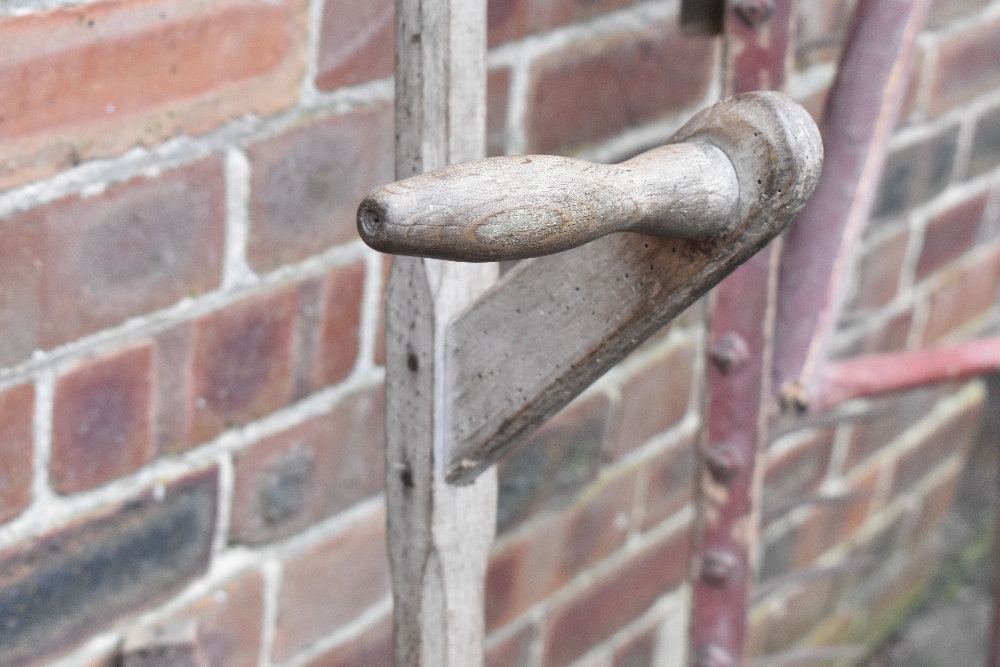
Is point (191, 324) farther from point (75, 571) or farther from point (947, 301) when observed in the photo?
point (947, 301)

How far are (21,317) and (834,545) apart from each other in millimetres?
1198

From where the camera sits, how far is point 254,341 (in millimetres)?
771

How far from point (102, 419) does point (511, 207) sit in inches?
15.6

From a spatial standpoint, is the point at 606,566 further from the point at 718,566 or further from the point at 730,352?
the point at 730,352

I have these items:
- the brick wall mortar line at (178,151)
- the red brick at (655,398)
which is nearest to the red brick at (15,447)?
the brick wall mortar line at (178,151)

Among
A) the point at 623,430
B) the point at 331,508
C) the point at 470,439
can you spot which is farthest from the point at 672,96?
the point at 470,439

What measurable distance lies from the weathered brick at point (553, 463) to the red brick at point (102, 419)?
1.13 ft

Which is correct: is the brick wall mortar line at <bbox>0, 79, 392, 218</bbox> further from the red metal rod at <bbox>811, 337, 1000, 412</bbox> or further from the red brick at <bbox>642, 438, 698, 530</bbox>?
the red brick at <bbox>642, 438, 698, 530</bbox>

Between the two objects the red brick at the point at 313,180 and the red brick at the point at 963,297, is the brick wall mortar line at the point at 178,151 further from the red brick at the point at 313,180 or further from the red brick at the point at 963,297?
the red brick at the point at 963,297

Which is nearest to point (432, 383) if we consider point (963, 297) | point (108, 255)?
point (108, 255)

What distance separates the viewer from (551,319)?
519 millimetres

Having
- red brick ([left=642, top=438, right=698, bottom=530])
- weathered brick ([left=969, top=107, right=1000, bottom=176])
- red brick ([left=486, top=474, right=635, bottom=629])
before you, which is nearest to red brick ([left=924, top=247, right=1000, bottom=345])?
weathered brick ([left=969, top=107, right=1000, bottom=176])

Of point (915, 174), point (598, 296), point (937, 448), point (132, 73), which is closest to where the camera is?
point (598, 296)

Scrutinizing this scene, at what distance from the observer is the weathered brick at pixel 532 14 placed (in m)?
0.82
